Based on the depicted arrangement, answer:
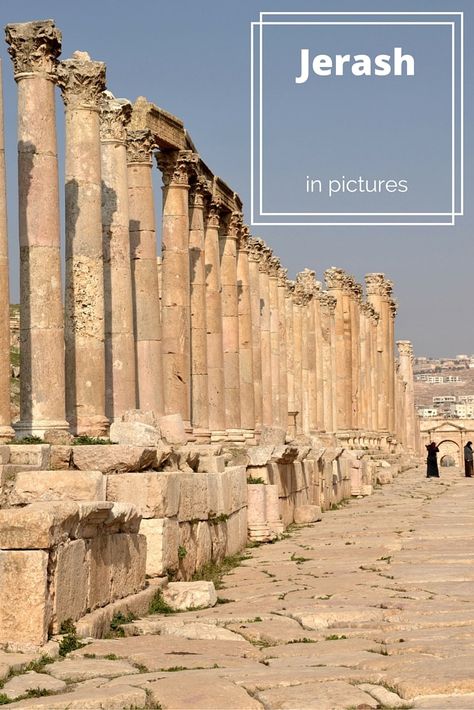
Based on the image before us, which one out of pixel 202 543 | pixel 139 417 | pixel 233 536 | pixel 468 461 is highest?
pixel 139 417

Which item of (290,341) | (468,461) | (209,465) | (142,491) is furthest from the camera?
(468,461)

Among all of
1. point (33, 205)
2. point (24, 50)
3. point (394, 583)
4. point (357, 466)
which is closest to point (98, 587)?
point (394, 583)

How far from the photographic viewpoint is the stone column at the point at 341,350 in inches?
2058

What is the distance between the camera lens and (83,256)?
18.9 metres

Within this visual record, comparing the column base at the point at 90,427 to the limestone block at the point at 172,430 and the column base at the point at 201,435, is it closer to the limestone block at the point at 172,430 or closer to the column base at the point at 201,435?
the limestone block at the point at 172,430

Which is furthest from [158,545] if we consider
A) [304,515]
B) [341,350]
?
[341,350]

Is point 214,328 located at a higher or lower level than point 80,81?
lower

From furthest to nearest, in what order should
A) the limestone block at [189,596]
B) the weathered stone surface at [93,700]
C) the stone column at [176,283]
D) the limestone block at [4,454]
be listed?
the stone column at [176,283] < the limestone block at [4,454] < the limestone block at [189,596] < the weathered stone surface at [93,700]

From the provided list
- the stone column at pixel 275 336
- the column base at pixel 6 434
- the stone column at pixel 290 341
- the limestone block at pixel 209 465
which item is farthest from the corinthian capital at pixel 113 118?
the stone column at pixel 290 341

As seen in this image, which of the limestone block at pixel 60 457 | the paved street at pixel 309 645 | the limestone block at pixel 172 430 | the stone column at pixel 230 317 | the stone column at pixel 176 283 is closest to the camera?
the paved street at pixel 309 645

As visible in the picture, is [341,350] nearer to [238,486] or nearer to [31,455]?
[238,486]

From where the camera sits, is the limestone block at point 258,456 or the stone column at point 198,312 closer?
the limestone block at point 258,456

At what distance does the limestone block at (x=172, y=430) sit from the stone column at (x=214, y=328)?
8.74 metres

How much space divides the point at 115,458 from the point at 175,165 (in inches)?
525
